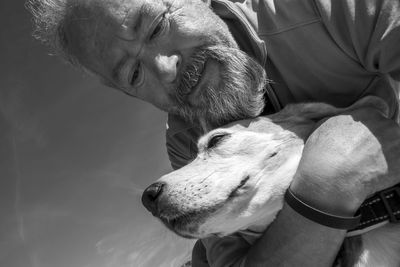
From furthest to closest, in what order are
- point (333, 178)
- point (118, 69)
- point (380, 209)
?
point (118, 69) < point (380, 209) < point (333, 178)

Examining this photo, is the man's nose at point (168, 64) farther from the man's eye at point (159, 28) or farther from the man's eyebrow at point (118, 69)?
the man's eyebrow at point (118, 69)

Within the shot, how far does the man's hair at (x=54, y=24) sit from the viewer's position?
11.5 feet

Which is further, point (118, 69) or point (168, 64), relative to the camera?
point (118, 69)

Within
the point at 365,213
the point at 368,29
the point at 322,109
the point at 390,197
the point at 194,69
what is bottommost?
the point at 365,213

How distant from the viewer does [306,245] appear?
2.36 meters

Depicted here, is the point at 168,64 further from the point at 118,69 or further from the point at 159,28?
the point at 118,69

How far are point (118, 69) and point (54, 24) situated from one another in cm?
86

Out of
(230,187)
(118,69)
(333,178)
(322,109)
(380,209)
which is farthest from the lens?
(118,69)

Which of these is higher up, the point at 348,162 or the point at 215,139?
the point at 348,162

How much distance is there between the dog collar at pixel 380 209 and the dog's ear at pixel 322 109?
54 centimetres

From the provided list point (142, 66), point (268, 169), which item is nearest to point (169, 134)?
point (142, 66)

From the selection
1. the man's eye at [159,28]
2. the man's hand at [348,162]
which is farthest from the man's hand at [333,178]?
the man's eye at [159,28]

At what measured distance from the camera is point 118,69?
3.30 m

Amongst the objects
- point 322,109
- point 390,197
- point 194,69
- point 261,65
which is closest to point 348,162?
point 390,197
